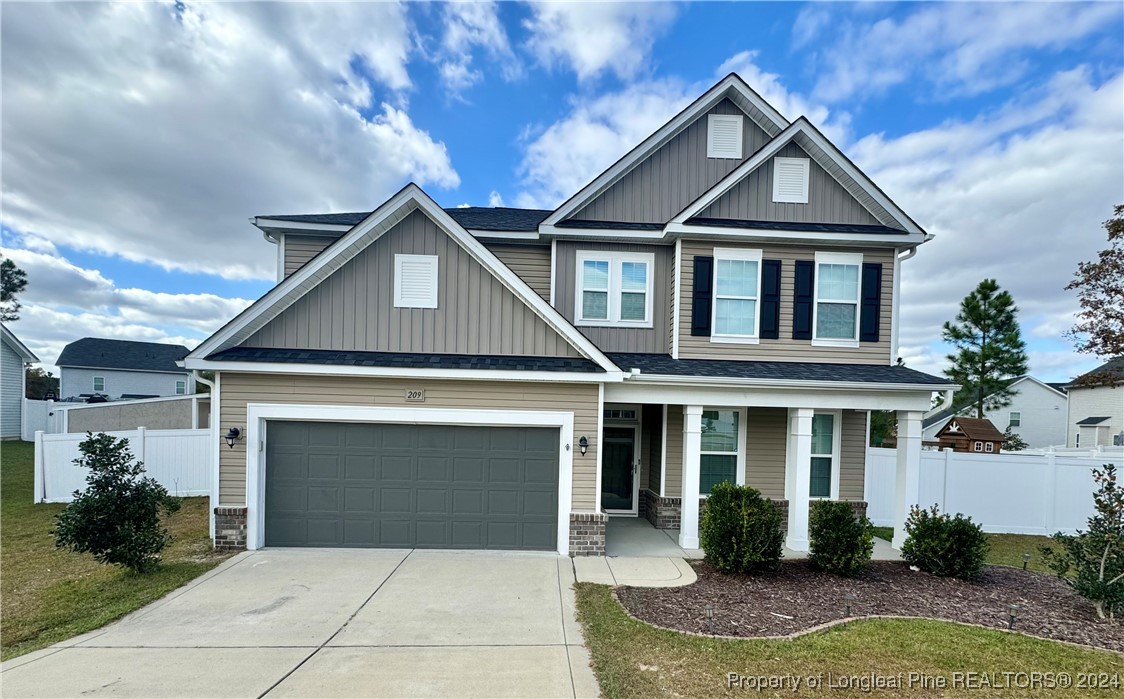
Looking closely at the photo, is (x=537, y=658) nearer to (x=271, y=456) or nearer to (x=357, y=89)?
(x=271, y=456)

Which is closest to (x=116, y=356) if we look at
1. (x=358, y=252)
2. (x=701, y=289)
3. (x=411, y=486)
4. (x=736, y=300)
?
(x=358, y=252)

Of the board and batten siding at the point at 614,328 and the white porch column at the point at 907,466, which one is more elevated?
the board and batten siding at the point at 614,328

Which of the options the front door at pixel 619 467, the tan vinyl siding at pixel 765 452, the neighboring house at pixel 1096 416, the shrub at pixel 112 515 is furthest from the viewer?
the neighboring house at pixel 1096 416

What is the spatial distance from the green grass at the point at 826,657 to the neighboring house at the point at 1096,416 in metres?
28.1

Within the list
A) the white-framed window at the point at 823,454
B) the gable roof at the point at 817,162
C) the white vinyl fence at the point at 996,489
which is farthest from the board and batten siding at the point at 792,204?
the white vinyl fence at the point at 996,489

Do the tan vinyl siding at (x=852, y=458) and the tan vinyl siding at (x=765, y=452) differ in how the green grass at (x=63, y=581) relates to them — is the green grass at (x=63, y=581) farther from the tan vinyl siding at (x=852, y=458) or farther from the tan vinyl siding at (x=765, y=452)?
the tan vinyl siding at (x=852, y=458)

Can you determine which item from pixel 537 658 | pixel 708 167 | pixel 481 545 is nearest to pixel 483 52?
pixel 708 167

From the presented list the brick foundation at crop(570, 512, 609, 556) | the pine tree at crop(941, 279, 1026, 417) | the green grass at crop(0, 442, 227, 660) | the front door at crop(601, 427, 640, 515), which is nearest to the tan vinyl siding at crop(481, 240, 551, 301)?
the front door at crop(601, 427, 640, 515)

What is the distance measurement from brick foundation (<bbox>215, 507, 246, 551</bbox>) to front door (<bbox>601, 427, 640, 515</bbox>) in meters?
6.82

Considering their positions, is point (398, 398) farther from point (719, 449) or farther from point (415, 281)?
point (719, 449)

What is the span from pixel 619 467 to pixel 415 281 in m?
6.07

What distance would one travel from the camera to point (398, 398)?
25.8 ft

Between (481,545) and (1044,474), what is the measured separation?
1193 cm

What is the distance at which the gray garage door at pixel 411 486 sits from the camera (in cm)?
792
